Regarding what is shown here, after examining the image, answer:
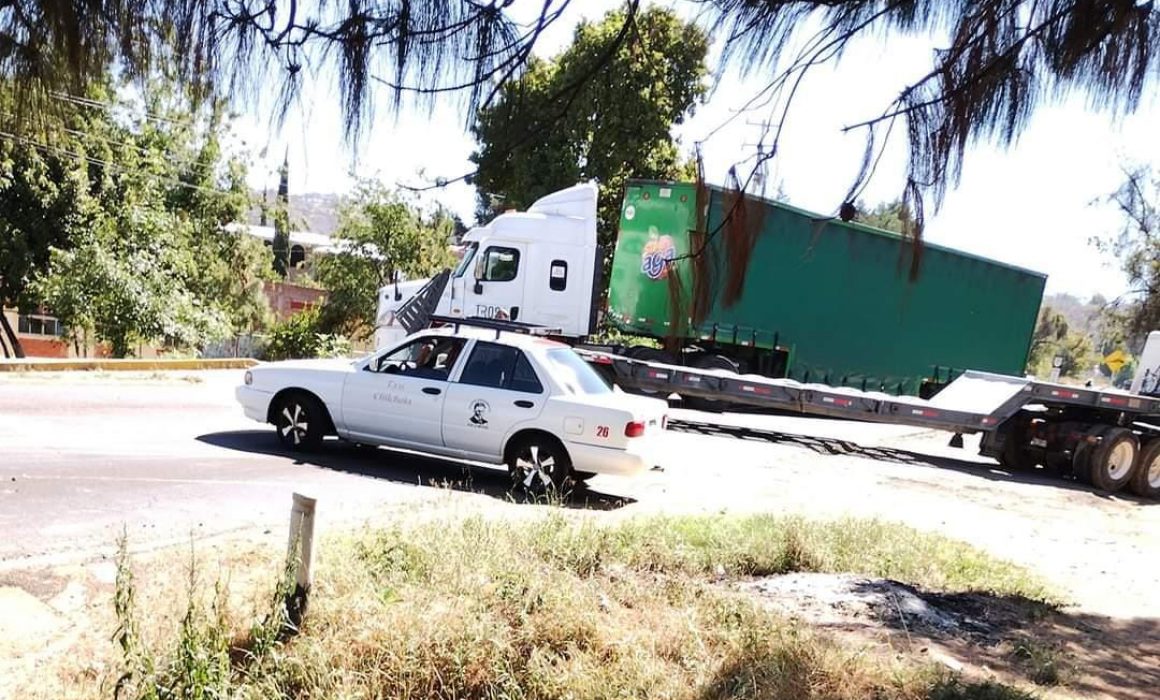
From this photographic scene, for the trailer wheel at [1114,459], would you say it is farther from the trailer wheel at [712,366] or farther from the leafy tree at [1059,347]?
the leafy tree at [1059,347]

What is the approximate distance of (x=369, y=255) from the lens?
31844 mm

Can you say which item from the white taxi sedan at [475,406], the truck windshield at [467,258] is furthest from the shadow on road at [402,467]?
the truck windshield at [467,258]

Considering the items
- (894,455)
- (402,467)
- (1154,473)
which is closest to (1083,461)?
(1154,473)

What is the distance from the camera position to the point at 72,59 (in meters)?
3.38

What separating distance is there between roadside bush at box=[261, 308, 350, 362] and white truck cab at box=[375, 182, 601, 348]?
37.2ft

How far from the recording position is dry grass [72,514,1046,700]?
3953mm

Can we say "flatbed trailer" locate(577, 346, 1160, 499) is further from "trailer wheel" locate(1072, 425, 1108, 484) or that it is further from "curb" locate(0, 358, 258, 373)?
"curb" locate(0, 358, 258, 373)

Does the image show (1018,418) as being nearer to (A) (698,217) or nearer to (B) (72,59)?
(A) (698,217)

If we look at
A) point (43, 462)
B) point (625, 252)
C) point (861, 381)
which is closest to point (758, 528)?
point (43, 462)

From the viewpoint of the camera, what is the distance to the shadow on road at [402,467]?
9.12 m

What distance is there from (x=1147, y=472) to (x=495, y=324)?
1048 cm

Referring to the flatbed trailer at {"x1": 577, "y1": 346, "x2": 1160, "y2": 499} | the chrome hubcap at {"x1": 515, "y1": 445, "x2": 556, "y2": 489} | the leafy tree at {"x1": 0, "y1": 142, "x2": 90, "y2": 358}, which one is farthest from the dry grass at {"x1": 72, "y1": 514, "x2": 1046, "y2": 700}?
the leafy tree at {"x1": 0, "y1": 142, "x2": 90, "y2": 358}

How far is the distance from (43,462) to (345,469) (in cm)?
272

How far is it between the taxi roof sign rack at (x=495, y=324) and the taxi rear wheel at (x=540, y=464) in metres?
1.31
